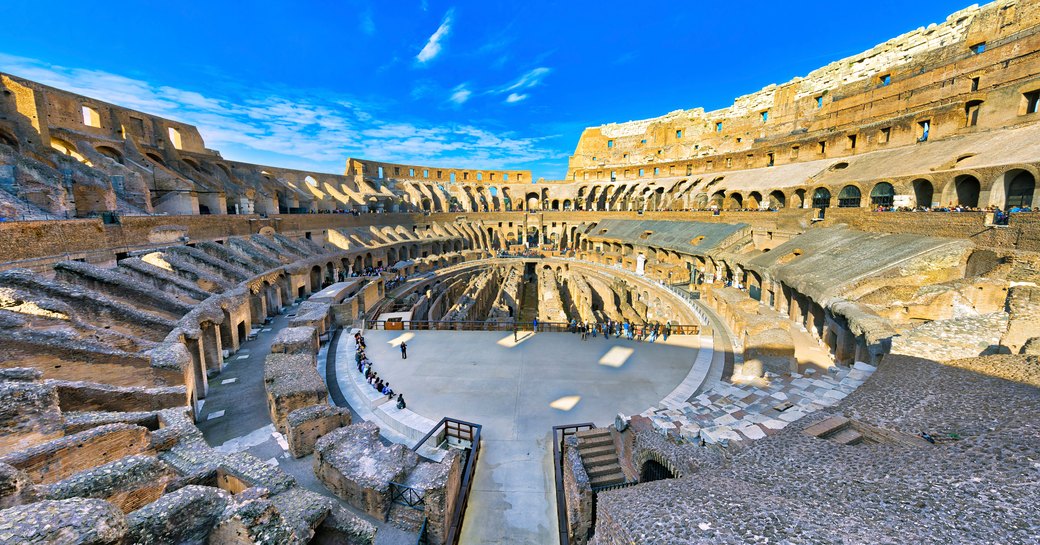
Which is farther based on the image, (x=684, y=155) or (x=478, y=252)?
(x=684, y=155)

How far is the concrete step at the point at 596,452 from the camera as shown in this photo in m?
7.15

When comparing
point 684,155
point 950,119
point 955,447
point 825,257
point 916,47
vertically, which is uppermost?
point 916,47

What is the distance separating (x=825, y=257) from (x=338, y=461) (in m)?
17.6

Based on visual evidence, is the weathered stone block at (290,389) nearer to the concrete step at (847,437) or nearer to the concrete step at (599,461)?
the concrete step at (599,461)

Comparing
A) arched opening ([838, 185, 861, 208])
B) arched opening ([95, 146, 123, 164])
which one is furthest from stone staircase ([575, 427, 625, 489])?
arched opening ([95, 146, 123, 164])

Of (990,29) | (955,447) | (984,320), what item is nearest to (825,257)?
(984,320)

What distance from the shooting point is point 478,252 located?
34656mm

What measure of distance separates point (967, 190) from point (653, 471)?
19.7m

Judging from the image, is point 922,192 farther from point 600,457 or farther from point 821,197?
point 600,457

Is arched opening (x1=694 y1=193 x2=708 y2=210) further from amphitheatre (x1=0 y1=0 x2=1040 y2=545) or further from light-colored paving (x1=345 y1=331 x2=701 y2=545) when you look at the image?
light-colored paving (x1=345 y1=331 x2=701 y2=545)

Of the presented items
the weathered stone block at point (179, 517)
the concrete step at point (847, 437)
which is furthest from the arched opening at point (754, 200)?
the weathered stone block at point (179, 517)

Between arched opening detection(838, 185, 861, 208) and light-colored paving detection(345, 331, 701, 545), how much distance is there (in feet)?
46.8

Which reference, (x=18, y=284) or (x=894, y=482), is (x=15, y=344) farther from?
(x=894, y=482)

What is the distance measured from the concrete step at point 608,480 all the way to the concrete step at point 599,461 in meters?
0.22
